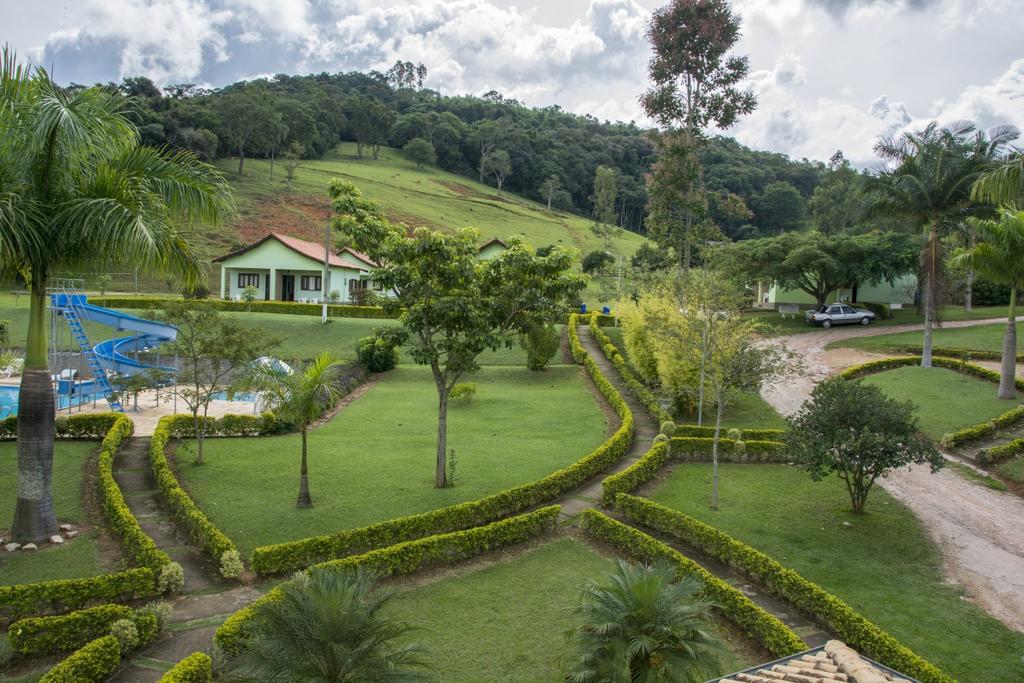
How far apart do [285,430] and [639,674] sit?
672 inches

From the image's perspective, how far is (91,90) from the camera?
12.0 meters

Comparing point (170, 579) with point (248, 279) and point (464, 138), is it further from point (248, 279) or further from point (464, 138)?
point (464, 138)

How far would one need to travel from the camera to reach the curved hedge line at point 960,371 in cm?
1959

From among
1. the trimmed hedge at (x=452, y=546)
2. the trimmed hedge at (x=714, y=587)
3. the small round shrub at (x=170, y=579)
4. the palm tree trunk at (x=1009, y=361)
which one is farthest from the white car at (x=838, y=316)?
the small round shrub at (x=170, y=579)

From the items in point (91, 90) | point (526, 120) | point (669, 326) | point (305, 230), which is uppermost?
point (526, 120)

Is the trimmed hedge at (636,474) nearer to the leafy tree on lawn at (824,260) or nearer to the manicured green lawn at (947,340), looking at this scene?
the manicured green lawn at (947,340)

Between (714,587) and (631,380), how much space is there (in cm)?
1705

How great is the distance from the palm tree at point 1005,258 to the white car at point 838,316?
17.9m

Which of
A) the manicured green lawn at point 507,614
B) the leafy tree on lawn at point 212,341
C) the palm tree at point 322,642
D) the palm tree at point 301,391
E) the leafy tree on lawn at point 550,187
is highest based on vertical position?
the leafy tree on lawn at point 550,187

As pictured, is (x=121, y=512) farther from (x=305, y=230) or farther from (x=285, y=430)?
(x=305, y=230)

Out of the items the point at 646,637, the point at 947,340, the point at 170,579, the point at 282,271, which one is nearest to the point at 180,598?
the point at 170,579

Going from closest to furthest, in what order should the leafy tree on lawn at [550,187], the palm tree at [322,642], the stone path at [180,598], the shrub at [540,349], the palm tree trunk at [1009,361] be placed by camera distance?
the palm tree at [322,642] → the stone path at [180,598] → the palm tree trunk at [1009,361] → the shrub at [540,349] → the leafy tree on lawn at [550,187]

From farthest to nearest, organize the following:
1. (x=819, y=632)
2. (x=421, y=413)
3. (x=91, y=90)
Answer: (x=421, y=413) → (x=91, y=90) → (x=819, y=632)

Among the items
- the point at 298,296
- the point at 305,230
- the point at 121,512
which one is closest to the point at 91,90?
the point at 121,512
